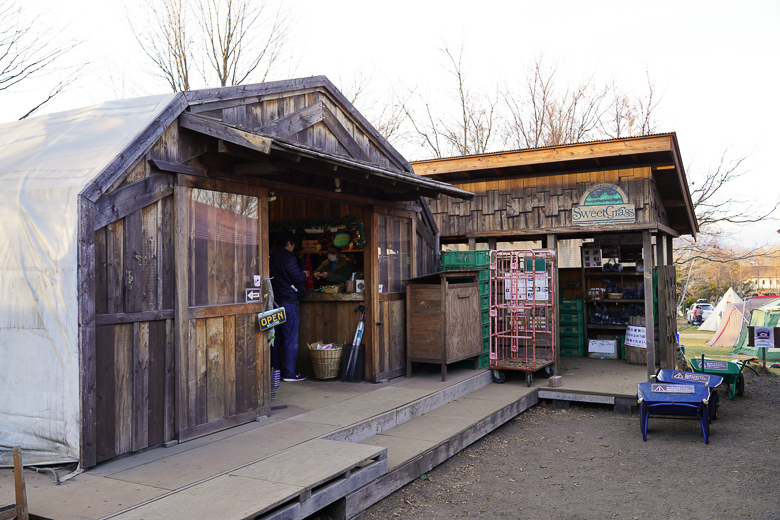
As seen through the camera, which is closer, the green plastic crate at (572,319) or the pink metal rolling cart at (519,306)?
the pink metal rolling cart at (519,306)

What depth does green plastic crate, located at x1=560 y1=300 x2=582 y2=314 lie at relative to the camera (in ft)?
39.2

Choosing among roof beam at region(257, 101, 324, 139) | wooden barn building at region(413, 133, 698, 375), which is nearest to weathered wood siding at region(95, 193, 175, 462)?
roof beam at region(257, 101, 324, 139)

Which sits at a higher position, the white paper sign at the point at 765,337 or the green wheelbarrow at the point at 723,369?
the white paper sign at the point at 765,337

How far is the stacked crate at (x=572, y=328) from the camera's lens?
472 inches

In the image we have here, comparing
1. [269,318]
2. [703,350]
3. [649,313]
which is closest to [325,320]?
[269,318]

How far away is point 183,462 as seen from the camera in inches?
188

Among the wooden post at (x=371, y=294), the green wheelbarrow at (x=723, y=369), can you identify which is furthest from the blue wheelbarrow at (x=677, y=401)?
the wooden post at (x=371, y=294)

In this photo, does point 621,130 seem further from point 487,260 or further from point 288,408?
point 288,408

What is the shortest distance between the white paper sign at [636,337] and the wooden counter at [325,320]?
211 inches

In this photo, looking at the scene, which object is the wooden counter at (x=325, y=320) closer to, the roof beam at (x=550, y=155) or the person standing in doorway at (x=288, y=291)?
the person standing in doorway at (x=288, y=291)

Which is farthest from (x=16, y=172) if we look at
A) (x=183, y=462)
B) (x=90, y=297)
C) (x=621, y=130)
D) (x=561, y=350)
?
(x=621, y=130)

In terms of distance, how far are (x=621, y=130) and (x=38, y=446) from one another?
85.0 feet

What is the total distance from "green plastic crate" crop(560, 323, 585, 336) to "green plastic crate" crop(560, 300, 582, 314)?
11.4 inches

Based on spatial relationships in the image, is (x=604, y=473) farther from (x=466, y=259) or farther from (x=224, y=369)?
(x=466, y=259)
